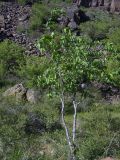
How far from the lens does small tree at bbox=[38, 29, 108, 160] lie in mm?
16359

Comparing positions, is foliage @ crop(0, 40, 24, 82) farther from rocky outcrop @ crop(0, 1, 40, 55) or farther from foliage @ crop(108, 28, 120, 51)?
foliage @ crop(108, 28, 120, 51)

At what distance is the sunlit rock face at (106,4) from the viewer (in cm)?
11312

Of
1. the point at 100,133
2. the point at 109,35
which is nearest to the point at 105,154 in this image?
the point at 100,133

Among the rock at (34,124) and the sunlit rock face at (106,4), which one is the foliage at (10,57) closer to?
the rock at (34,124)

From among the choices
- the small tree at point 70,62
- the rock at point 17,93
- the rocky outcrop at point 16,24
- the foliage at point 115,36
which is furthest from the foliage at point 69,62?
the foliage at point 115,36

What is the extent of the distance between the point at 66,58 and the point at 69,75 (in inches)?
22.2

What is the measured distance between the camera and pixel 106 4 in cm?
11562

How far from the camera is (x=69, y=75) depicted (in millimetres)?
16719

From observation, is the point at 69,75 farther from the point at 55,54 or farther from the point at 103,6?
the point at 103,6

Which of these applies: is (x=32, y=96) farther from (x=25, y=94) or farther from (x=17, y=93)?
(x=17, y=93)

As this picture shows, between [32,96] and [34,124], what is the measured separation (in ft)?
37.1

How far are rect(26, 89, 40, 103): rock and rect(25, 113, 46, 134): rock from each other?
935 centimetres

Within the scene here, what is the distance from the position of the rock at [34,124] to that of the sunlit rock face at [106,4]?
283 ft

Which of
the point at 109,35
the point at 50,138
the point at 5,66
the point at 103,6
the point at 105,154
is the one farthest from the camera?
the point at 103,6
